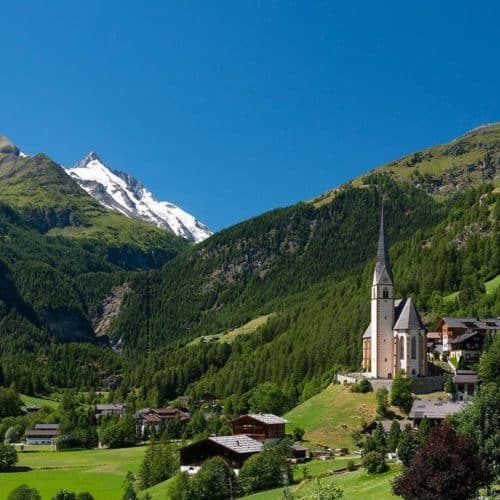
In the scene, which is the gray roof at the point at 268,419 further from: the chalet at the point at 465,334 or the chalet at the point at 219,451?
the chalet at the point at 465,334

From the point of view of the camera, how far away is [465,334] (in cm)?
15238

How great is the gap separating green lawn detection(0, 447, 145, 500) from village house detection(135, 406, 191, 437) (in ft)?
52.6

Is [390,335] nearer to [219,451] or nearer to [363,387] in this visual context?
[363,387]

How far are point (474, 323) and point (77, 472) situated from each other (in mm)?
70308

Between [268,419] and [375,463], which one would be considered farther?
[268,419]

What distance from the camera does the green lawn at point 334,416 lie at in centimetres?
12075

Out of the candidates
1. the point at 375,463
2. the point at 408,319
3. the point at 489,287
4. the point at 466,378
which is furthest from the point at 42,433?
the point at 375,463

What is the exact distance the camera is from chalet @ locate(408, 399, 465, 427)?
368ft

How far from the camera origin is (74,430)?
17600 cm

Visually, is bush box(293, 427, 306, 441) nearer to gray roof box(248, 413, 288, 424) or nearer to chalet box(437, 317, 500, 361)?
gray roof box(248, 413, 288, 424)

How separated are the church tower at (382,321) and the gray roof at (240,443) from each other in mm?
32946

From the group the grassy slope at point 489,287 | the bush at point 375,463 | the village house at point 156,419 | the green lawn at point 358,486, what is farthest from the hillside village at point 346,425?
the grassy slope at point 489,287

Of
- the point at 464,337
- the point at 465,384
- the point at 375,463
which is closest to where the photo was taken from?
the point at 375,463

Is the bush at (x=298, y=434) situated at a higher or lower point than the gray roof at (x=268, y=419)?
lower
